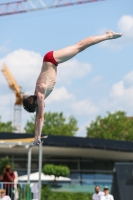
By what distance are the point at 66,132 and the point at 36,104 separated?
227 ft

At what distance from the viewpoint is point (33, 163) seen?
3975 centimetres

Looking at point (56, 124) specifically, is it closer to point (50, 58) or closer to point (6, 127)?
point (6, 127)

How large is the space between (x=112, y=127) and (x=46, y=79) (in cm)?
6712

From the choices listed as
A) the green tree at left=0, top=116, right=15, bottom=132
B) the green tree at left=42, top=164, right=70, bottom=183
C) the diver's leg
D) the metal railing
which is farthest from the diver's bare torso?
the green tree at left=0, top=116, right=15, bottom=132

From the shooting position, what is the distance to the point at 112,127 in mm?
77500

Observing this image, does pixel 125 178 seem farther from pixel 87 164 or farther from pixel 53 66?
pixel 87 164

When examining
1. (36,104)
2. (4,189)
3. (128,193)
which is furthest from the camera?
(128,193)

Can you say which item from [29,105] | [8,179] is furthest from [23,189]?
[29,105]

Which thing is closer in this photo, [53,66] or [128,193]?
[53,66]

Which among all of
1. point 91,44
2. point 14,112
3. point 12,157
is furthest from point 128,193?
point 14,112

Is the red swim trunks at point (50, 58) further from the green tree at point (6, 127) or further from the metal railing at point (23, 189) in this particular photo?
the green tree at point (6, 127)

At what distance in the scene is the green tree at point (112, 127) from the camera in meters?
76.6

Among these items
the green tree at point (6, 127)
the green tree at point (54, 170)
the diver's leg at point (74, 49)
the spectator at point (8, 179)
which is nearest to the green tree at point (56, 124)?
the green tree at point (6, 127)

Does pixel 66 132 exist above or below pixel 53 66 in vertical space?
above
